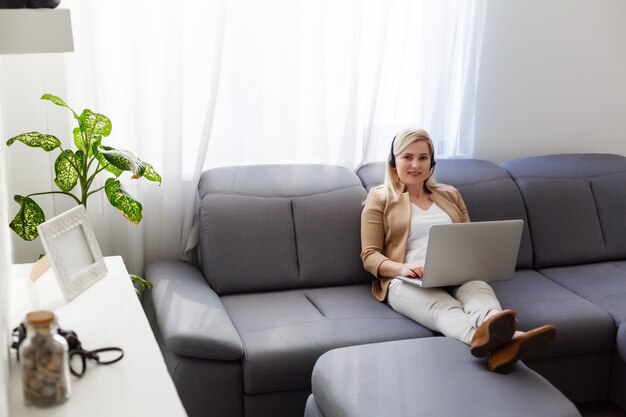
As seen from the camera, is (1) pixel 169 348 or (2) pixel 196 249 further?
(2) pixel 196 249

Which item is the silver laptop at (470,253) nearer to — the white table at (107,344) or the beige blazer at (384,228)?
the beige blazer at (384,228)

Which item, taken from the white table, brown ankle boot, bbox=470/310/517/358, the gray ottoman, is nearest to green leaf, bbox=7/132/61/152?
the white table

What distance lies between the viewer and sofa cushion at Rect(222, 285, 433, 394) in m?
2.51

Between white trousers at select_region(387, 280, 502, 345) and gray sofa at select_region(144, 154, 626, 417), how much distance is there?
6 centimetres

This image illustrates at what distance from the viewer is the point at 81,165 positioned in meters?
2.70

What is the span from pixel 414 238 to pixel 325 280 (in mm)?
401

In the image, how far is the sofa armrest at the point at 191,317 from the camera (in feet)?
8.03

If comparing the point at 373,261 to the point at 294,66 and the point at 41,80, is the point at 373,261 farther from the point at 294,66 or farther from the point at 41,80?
the point at 41,80

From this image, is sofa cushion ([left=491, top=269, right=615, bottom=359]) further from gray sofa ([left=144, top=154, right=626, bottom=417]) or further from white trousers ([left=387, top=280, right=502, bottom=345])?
white trousers ([left=387, top=280, right=502, bottom=345])

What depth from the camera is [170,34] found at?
3035 millimetres

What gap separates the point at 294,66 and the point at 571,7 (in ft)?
5.01


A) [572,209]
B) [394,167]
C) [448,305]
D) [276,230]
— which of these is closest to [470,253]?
[448,305]

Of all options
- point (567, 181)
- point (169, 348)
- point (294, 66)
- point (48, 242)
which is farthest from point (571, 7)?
point (48, 242)

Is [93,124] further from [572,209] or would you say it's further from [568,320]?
[572,209]
